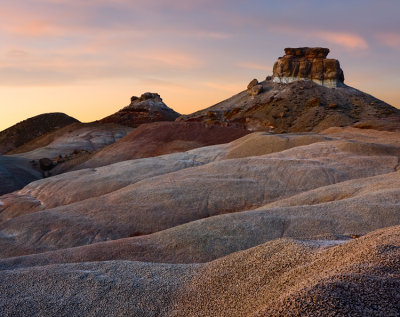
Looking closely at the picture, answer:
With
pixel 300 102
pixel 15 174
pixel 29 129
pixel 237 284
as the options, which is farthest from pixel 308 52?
pixel 237 284

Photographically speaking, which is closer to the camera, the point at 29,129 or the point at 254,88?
the point at 254,88

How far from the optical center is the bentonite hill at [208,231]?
205 inches

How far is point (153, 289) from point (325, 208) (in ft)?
22.0

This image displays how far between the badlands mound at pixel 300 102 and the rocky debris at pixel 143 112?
5668 millimetres

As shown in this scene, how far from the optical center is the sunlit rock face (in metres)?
65.6

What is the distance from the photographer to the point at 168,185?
17938mm

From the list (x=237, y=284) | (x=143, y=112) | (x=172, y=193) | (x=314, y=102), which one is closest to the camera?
(x=237, y=284)

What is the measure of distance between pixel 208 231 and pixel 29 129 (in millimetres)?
71014

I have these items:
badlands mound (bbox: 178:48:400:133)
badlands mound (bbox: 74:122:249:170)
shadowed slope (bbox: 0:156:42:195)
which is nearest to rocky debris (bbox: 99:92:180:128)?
badlands mound (bbox: 178:48:400:133)

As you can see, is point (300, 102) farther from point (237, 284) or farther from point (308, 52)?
point (237, 284)

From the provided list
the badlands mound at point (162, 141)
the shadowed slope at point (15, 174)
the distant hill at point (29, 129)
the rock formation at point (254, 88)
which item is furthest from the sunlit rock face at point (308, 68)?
the shadowed slope at point (15, 174)

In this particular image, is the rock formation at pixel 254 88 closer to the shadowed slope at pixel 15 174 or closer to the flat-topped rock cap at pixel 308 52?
the flat-topped rock cap at pixel 308 52

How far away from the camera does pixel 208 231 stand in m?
11.1

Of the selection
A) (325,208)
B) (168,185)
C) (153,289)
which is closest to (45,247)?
(168,185)
